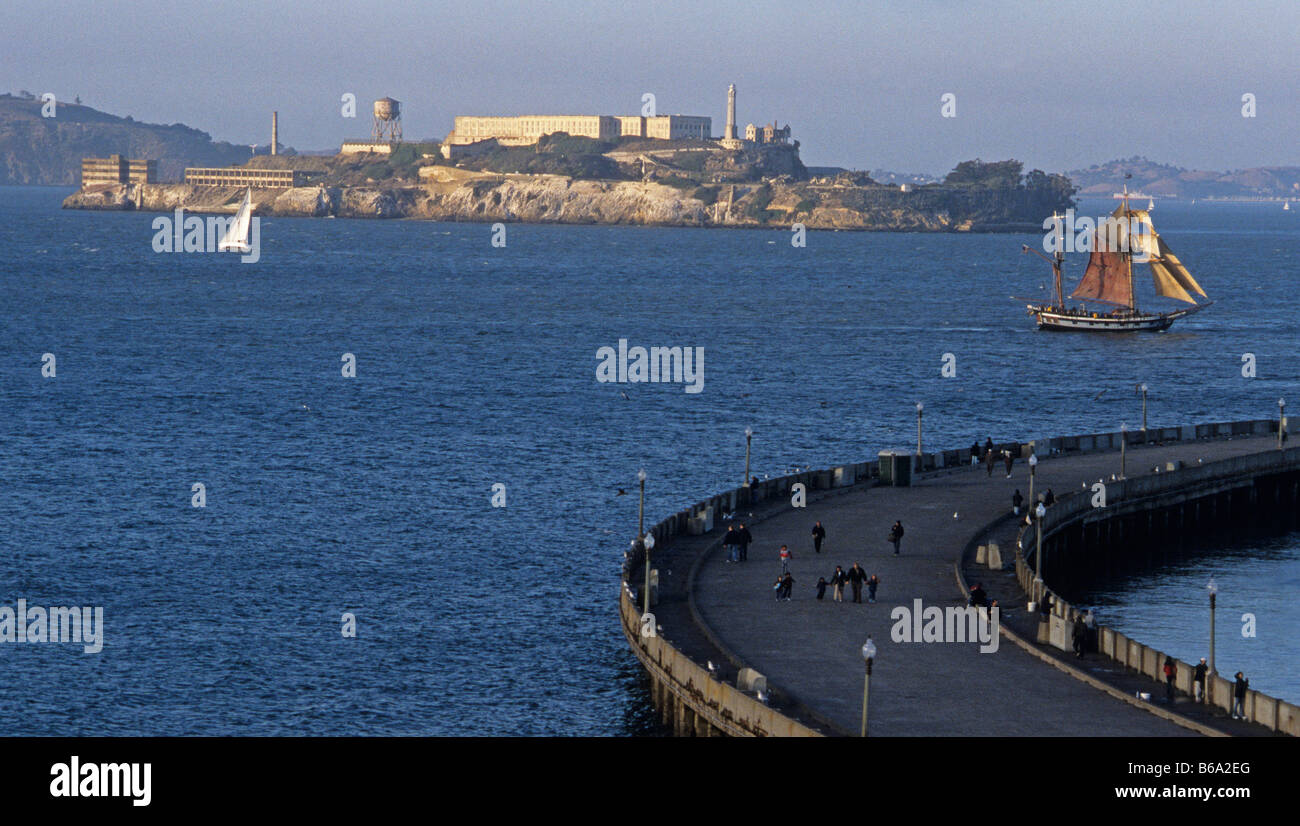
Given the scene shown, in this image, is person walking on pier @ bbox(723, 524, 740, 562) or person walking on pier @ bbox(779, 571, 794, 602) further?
person walking on pier @ bbox(723, 524, 740, 562)

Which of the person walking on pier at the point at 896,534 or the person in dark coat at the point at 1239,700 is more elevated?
the person walking on pier at the point at 896,534

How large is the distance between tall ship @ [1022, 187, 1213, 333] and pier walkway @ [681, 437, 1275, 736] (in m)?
110

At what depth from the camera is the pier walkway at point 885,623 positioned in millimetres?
41125

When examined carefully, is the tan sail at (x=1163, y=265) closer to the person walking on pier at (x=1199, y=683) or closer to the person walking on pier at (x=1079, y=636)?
the person walking on pier at (x=1079, y=636)

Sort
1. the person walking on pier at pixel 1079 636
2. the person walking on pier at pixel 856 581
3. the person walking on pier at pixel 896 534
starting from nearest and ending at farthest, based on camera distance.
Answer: the person walking on pier at pixel 1079 636
the person walking on pier at pixel 856 581
the person walking on pier at pixel 896 534

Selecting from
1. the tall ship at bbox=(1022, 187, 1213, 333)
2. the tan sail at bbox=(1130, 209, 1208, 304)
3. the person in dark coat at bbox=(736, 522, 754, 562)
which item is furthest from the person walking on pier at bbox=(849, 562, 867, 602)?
the tan sail at bbox=(1130, 209, 1208, 304)

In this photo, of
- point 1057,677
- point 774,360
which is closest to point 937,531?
point 1057,677

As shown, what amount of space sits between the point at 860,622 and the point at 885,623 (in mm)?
699

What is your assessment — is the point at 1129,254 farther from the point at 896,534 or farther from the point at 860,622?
the point at 860,622

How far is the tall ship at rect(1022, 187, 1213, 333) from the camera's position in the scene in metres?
177

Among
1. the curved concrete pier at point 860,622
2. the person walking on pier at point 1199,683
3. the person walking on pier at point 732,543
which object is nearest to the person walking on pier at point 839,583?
the curved concrete pier at point 860,622

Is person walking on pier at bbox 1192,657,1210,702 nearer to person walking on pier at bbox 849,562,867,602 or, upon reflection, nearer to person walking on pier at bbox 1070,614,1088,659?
person walking on pier at bbox 1070,614,1088,659

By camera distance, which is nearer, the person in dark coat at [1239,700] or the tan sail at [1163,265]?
the person in dark coat at [1239,700]
